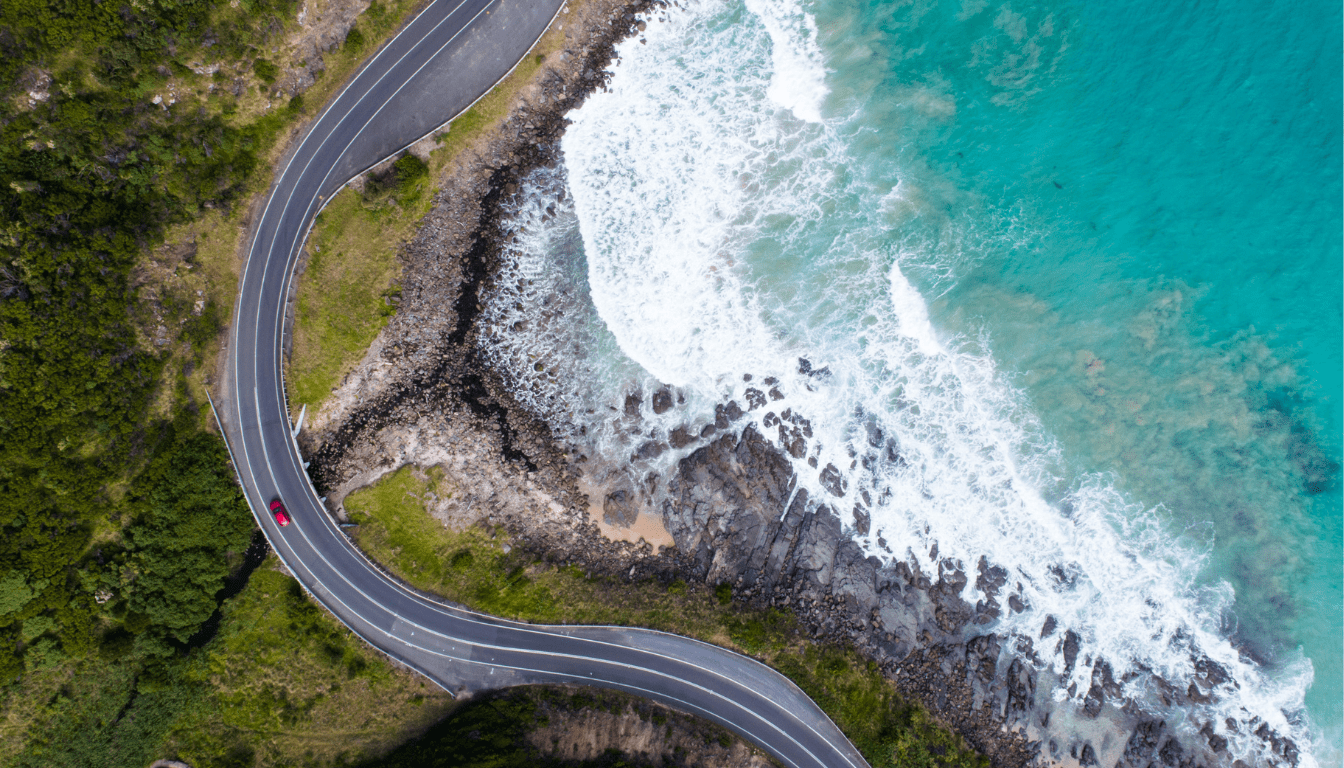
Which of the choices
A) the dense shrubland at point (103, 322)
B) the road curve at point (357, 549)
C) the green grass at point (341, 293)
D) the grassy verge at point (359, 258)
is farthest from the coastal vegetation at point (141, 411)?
the grassy verge at point (359, 258)

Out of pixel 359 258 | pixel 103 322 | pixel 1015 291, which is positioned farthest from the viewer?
pixel 1015 291

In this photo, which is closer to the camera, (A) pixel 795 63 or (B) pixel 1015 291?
(B) pixel 1015 291

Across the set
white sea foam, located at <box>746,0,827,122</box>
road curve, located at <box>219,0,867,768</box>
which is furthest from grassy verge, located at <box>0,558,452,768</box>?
white sea foam, located at <box>746,0,827,122</box>

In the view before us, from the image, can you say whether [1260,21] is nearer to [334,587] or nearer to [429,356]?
[429,356]

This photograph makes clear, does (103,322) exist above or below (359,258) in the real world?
below

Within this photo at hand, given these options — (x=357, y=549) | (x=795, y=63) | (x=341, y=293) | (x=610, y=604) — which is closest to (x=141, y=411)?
(x=341, y=293)

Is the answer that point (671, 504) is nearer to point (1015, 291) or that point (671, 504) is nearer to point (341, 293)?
point (341, 293)

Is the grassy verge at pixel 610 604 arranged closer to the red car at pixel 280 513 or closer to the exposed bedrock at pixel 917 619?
the exposed bedrock at pixel 917 619
